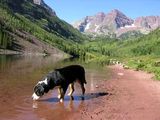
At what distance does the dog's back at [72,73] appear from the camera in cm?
2542

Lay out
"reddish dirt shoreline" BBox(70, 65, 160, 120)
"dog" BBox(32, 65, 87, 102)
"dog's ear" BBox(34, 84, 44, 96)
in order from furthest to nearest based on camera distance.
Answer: "dog" BBox(32, 65, 87, 102), "dog's ear" BBox(34, 84, 44, 96), "reddish dirt shoreline" BBox(70, 65, 160, 120)

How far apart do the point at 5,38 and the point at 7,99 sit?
16988 centimetres

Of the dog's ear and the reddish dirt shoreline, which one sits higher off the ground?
the dog's ear

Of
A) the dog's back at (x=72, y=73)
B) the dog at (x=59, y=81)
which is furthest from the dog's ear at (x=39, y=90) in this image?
the dog's back at (x=72, y=73)

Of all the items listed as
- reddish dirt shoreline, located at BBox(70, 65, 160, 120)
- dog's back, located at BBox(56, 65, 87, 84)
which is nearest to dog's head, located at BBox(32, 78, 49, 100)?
dog's back, located at BBox(56, 65, 87, 84)

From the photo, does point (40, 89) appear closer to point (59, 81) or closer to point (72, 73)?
point (59, 81)

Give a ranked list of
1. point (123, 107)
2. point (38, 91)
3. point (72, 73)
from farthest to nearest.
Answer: point (72, 73) → point (38, 91) → point (123, 107)

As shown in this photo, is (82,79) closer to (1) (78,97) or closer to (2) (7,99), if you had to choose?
(1) (78,97)

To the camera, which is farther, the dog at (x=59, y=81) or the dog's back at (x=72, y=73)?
the dog's back at (x=72, y=73)

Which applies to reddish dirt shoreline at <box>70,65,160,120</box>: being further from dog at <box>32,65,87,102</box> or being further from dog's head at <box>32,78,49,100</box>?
dog's head at <box>32,78,49,100</box>

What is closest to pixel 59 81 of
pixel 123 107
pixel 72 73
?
pixel 72 73

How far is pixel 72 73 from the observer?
26.3m

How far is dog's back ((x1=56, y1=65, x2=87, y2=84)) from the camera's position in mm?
25417

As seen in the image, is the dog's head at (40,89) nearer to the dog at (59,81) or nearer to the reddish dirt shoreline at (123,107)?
the dog at (59,81)
